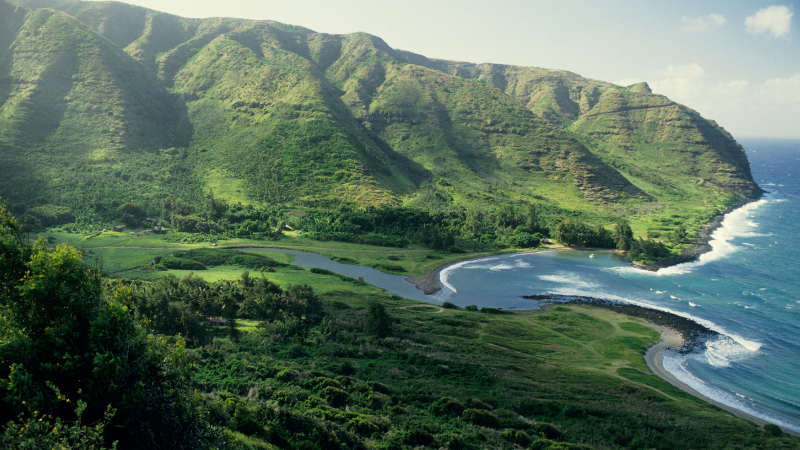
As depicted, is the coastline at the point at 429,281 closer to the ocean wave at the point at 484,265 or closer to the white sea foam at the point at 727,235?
the ocean wave at the point at 484,265

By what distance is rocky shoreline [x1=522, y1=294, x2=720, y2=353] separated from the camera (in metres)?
63.0

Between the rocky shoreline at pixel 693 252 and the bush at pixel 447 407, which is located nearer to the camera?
the bush at pixel 447 407

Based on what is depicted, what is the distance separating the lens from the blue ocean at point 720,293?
51.9 metres

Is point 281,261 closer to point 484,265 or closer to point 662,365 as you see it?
point 484,265

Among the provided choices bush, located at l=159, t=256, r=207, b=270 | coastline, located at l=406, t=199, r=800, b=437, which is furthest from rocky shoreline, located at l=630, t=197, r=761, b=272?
bush, located at l=159, t=256, r=207, b=270

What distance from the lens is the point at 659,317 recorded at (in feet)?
232

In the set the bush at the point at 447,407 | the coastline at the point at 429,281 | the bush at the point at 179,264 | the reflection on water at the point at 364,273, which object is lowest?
the bush at the point at 179,264

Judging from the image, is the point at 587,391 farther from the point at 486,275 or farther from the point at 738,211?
the point at 738,211

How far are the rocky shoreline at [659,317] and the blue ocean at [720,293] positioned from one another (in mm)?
1650

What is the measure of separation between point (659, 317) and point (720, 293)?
2271cm

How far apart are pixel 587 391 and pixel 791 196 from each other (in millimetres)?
225254

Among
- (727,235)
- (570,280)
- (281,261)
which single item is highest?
(727,235)

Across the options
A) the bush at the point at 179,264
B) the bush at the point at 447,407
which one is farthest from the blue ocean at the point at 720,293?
the bush at the point at 179,264

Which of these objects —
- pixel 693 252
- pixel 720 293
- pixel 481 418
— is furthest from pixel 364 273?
pixel 693 252
